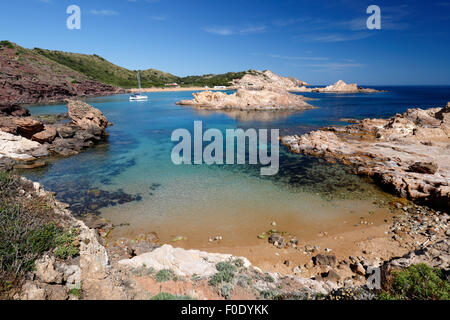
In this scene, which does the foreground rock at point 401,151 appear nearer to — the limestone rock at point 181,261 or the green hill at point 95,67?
the limestone rock at point 181,261

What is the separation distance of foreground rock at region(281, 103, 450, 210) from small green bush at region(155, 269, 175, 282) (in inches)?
654

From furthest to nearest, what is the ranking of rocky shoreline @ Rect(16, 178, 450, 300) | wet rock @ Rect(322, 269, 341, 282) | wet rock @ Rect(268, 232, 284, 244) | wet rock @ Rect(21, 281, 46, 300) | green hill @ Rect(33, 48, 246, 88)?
green hill @ Rect(33, 48, 246, 88), wet rock @ Rect(268, 232, 284, 244), wet rock @ Rect(322, 269, 341, 282), rocky shoreline @ Rect(16, 178, 450, 300), wet rock @ Rect(21, 281, 46, 300)

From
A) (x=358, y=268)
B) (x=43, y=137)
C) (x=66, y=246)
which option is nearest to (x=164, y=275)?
(x=66, y=246)

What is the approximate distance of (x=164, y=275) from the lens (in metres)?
6.75

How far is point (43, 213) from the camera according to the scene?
8.26 meters

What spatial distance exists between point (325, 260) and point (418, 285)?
3696 mm

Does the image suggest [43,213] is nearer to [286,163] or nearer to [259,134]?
[286,163]

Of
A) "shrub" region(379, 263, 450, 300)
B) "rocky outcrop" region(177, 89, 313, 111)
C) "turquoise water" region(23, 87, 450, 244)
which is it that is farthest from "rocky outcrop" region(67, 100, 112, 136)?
"rocky outcrop" region(177, 89, 313, 111)

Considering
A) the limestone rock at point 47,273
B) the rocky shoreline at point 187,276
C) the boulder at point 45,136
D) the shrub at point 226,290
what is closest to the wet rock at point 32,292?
the rocky shoreline at point 187,276

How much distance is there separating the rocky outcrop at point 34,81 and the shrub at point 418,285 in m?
94.5

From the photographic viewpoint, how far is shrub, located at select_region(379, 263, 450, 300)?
5844 mm

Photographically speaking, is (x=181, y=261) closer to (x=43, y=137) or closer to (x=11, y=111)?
(x=43, y=137)

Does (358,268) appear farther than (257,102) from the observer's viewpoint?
No

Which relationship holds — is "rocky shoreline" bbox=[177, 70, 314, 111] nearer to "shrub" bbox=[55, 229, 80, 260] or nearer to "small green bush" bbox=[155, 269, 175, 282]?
"shrub" bbox=[55, 229, 80, 260]
